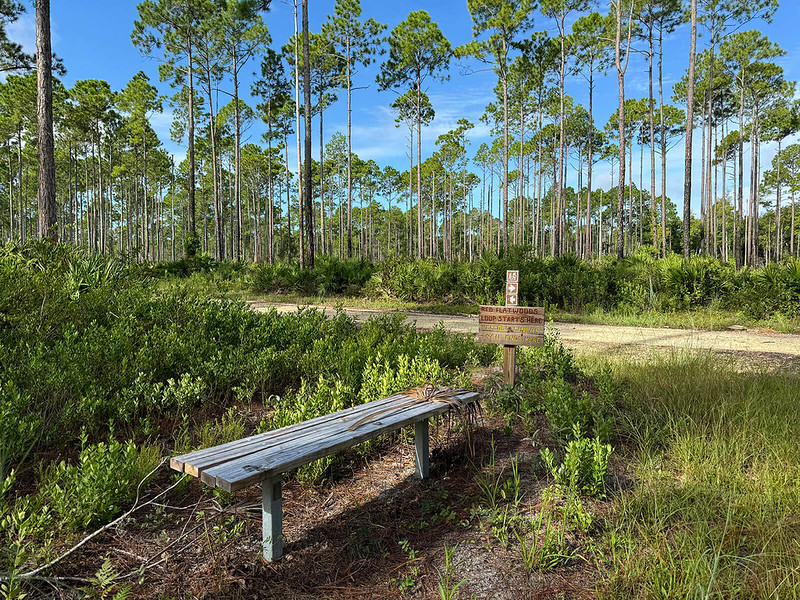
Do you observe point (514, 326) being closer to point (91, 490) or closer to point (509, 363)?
point (509, 363)

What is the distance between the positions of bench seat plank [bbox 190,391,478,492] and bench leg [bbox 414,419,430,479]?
0.14m

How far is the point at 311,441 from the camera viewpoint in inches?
93.3

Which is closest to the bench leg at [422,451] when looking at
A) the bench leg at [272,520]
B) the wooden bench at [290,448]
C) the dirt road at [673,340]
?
the wooden bench at [290,448]

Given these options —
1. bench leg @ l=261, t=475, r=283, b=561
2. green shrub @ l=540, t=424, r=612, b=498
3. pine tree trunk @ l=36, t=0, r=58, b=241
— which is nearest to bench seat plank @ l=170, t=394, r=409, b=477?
bench leg @ l=261, t=475, r=283, b=561

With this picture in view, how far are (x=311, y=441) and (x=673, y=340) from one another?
6711 mm

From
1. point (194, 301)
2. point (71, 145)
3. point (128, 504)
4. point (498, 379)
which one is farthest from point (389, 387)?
point (71, 145)

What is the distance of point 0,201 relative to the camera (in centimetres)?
5062

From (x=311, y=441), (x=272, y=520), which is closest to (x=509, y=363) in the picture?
(x=311, y=441)

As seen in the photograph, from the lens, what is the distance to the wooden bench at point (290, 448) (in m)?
1.97

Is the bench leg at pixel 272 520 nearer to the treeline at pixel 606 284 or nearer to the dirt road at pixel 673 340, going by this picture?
the dirt road at pixel 673 340

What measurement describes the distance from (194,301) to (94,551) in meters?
3.79

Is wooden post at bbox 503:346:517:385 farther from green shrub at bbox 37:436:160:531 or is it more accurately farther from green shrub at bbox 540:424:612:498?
green shrub at bbox 37:436:160:531

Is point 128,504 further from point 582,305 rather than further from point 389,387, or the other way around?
point 582,305

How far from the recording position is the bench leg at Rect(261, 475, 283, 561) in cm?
210
